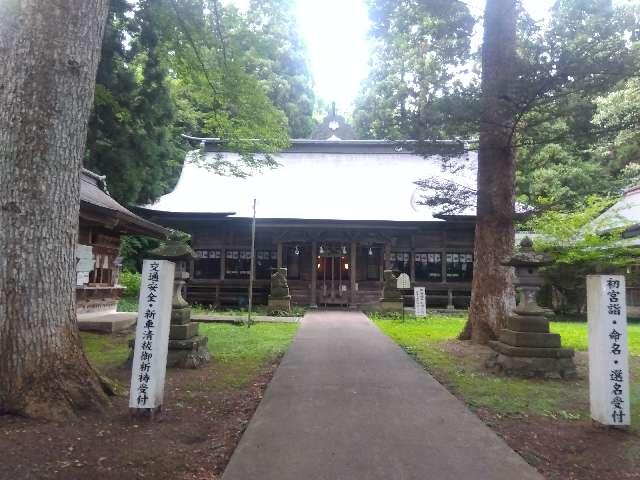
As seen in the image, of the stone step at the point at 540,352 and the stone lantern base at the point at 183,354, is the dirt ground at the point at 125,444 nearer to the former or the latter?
the stone lantern base at the point at 183,354

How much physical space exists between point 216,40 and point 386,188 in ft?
41.0

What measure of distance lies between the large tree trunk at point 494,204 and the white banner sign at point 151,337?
642 centimetres

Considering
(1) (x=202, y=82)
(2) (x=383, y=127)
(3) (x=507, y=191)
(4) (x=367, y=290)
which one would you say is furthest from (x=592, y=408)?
(4) (x=367, y=290)

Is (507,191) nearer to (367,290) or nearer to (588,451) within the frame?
(588,451)

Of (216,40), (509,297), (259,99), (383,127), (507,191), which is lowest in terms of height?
(509,297)

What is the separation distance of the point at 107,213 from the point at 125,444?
267 inches

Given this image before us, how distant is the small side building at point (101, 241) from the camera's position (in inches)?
389

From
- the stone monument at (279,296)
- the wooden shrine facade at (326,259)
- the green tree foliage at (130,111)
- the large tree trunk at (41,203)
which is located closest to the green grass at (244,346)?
the large tree trunk at (41,203)

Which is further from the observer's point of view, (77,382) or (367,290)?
(367,290)

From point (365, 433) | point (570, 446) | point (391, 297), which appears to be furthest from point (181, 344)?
point (391, 297)

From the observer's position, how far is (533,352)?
20.7 ft

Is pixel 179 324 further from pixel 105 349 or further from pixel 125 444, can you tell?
pixel 125 444

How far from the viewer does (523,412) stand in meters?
4.65

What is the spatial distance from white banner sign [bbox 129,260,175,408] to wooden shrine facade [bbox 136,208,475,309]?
13.6m
